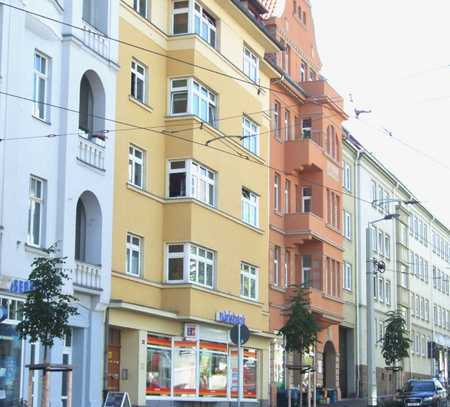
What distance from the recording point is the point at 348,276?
5484cm

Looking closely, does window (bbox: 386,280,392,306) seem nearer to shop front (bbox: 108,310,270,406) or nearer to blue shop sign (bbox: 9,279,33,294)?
shop front (bbox: 108,310,270,406)

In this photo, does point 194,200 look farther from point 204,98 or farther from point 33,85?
point 33,85

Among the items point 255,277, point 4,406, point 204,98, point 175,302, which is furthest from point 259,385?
point 4,406

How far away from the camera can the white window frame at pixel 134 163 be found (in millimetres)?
31219

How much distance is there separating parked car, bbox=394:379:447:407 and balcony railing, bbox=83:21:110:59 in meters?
22.9

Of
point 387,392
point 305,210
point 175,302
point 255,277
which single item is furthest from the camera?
point 387,392

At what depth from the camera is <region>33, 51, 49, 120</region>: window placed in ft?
84.5

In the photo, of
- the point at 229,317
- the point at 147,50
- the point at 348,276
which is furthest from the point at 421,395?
the point at 147,50

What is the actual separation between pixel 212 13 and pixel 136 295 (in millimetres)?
11105

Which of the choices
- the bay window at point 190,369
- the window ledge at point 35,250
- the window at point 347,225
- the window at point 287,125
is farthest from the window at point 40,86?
the window at point 347,225

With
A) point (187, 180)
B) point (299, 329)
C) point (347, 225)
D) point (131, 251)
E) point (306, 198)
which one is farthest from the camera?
point (347, 225)

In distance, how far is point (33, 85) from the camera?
2558 centimetres

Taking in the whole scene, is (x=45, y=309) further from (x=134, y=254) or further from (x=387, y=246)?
(x=387, y=246)

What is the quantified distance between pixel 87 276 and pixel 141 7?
9.82 metres
